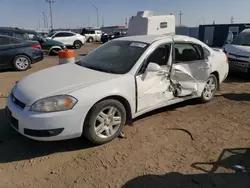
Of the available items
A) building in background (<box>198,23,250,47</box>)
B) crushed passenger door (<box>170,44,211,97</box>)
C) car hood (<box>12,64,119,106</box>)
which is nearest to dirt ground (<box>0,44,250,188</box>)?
crushed passenger door (<box>170,44,211,97</box>)

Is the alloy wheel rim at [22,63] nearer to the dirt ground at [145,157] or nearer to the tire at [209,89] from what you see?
the dirt ground at [145,157]

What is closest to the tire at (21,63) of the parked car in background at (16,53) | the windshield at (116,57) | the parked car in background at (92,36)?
the parked car in background at (16,53)

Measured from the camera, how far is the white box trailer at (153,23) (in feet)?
23.6

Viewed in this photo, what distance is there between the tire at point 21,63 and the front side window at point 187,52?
7.08 m

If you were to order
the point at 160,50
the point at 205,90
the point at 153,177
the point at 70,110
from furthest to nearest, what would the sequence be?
the point at 205,90 → the point at 160,50 → the point at 70,110 → the point at 153,177

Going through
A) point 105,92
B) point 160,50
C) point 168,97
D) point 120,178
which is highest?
point 160,50

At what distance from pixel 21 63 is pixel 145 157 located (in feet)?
26.0

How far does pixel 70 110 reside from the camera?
3119 millimetres

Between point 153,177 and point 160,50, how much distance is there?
2.25 metres

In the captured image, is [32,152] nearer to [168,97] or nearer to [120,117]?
[120,117]

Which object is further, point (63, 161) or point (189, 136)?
point (189, 136)

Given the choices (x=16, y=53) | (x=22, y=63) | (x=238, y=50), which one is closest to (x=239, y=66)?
(x=238, y=50)

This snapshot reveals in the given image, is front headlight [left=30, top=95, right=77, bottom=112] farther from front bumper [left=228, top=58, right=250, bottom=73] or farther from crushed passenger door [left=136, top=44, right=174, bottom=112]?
front bumper [left=228, top=58, right=250, bottom=73]

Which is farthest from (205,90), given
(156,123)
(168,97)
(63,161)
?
(63,161)
